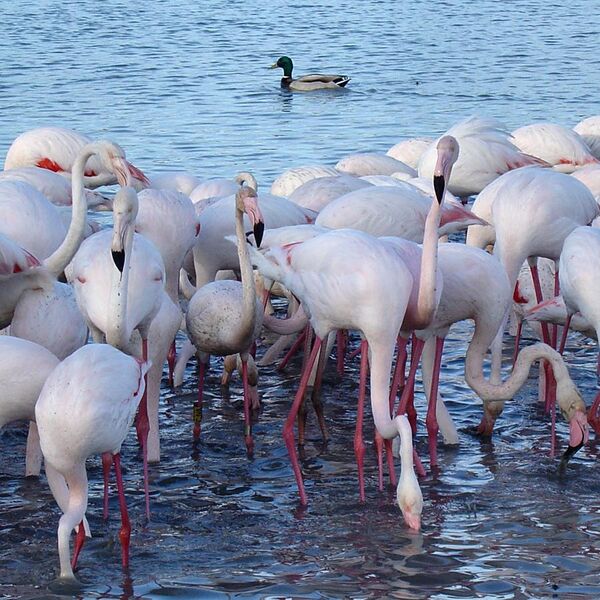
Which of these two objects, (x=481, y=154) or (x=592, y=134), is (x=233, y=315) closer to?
(x=481, y=154)

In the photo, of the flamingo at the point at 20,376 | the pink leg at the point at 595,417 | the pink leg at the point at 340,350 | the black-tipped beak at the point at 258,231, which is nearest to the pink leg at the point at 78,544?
the flamingo at the point at 20,376

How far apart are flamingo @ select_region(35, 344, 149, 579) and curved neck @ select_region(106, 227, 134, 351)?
1.18ft

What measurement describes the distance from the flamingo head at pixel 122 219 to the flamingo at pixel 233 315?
33.1 inches

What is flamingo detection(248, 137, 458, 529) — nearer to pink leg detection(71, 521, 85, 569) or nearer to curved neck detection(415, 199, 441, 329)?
curved neck detection(415, 199, 441, 329)

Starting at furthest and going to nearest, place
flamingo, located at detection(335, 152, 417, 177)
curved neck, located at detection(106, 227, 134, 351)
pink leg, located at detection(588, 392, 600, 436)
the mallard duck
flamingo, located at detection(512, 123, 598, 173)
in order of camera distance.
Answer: the mallard duck → flamingo, located at detection(512, 123, 598, 173) → flamingo, located at detection(335, 152, 417, 177) → pink leg, located at detection(588, 392, 600, 436) → curved neck, located at detection(106, 227, 134, 351)

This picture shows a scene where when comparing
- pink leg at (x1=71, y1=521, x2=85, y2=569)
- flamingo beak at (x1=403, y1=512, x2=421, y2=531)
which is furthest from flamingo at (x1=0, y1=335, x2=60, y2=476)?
flamingo beak at (x1=403, y1=512, x2=421, y2=531)

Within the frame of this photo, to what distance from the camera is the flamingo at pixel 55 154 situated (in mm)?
9438

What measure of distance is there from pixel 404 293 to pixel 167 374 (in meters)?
2.43

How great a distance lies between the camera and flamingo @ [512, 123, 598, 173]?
9.88 m

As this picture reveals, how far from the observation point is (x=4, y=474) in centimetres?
589

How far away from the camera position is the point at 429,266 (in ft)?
18.0

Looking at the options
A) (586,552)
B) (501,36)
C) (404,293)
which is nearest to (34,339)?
(404,293)

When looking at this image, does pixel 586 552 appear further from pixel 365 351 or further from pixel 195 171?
pixel 195 171

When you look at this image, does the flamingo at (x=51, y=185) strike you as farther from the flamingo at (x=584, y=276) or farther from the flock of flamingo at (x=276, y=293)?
the flamingo at (x=584, y=276)
